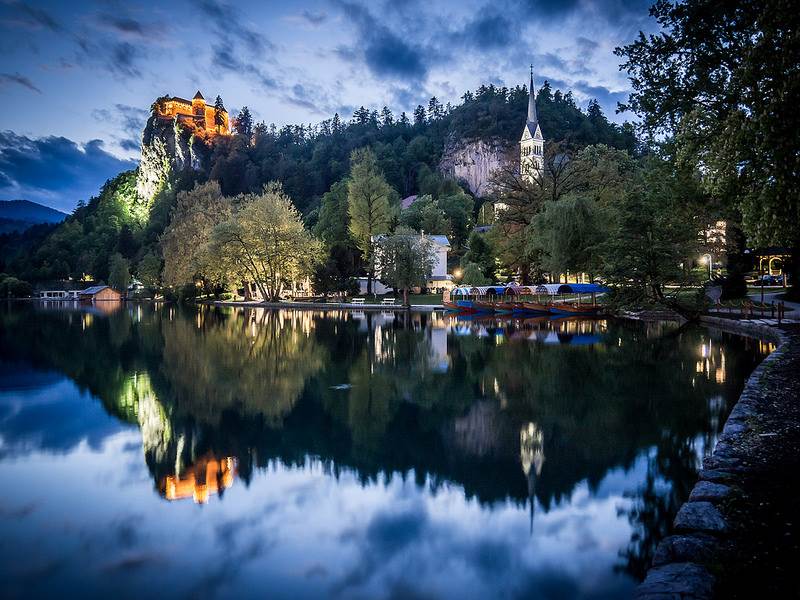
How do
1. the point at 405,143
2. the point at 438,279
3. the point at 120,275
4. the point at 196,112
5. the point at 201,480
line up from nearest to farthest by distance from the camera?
the point at 201,480
the point at 438,279
the point at 120,275
the point at 405,143
the point at 196,112

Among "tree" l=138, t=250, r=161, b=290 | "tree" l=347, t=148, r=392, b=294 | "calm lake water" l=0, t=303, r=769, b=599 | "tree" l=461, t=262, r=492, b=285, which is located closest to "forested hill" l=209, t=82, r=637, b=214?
"tree" l=138, t=250, r=161, b=290

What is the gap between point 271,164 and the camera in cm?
13900

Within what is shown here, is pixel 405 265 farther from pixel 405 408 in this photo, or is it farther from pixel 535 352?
pixel 405 408

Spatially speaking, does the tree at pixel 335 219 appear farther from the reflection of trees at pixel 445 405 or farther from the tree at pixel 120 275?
the reflection of trees at pixel 445 405

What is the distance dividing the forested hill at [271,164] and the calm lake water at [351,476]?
3807 inches

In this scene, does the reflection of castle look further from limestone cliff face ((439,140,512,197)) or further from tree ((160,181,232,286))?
limestone cliff face ((439,140,512,197))

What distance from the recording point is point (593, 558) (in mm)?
5945

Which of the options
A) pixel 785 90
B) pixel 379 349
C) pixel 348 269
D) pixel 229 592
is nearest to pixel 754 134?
pixel 785 90

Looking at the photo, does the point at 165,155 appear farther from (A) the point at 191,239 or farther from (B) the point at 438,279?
(B) the point at 438,279

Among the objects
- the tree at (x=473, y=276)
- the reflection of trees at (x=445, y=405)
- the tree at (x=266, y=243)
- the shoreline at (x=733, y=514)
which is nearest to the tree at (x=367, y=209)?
the tree at (x=266, y=243)

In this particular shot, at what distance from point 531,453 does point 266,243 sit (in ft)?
178

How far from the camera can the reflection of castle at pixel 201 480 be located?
7859mm

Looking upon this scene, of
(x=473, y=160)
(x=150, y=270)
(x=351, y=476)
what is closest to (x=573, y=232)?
(x=351, y=476)

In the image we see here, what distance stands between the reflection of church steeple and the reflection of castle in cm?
437
